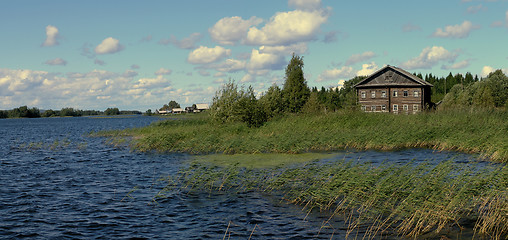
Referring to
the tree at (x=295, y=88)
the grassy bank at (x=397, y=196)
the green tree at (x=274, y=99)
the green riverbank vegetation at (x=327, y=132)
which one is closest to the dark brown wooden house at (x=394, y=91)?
the tree at (x=295, y=88)

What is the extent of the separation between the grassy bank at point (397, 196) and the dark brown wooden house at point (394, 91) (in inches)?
1963

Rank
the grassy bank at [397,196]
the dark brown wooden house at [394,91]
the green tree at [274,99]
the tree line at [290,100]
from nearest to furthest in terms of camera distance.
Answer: the grassy bank at [397,196] < the tree line at [290,100] < the green tree at [274,99] < the dark brown wooden house at [394,91]

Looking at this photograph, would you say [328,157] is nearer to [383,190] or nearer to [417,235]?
[383,190]

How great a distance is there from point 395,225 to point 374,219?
27.5 inches

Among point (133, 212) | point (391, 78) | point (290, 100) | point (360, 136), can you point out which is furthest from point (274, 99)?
point (133, 212)

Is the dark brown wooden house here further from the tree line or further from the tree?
the tree

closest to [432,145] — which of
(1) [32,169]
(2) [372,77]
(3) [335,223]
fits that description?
(3) [335,223]

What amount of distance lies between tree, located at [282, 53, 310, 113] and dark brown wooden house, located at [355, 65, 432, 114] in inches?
393

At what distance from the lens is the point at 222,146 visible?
89.2 ft

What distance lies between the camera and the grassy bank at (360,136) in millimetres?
25047

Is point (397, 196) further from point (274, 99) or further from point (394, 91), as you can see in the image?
point (394, 91)

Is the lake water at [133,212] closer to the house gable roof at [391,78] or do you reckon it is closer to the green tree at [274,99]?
the green tree at [274,99]

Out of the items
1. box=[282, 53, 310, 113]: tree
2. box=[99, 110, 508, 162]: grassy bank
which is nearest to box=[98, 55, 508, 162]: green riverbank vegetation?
box=[99, 110, 508, 162]: grassy bank

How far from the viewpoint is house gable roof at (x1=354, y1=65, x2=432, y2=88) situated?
198 ft
